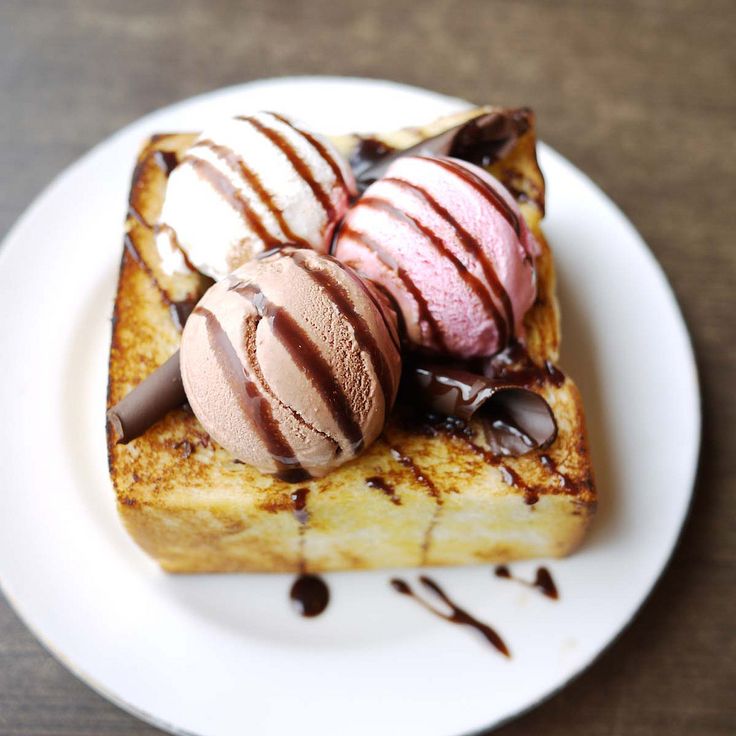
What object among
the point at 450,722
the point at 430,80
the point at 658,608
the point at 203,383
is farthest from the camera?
the point at 430,80

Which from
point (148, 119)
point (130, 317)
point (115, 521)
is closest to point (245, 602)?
point (115, 521)

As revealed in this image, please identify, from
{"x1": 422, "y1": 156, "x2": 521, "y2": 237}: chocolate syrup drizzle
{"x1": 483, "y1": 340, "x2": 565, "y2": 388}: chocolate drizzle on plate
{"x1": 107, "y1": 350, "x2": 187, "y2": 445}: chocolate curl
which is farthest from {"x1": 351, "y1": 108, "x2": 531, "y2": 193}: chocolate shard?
{"x1": 107, "y1": 350, "x2": 187, "y2": 445}: chocolate curl

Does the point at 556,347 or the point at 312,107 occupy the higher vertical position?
the point at 312,107

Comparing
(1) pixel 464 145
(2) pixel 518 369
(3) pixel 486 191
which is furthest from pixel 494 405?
(1) pixel 464 145

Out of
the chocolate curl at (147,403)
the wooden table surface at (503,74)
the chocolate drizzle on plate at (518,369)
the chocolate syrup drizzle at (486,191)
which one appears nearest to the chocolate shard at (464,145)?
the chocolate syrup drizzle at (486,191)

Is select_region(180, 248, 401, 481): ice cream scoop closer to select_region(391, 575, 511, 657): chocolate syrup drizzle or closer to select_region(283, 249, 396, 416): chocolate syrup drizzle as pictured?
select_region(283, 249, 396, 416): chocolate syrup drizzle

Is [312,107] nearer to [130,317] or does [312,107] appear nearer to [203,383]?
[130,317]

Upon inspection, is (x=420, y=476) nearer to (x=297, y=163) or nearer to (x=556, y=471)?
(x=556, y=471)

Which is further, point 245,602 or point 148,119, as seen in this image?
point 148,119

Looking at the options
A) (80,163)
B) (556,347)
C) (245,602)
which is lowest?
(245,602)
